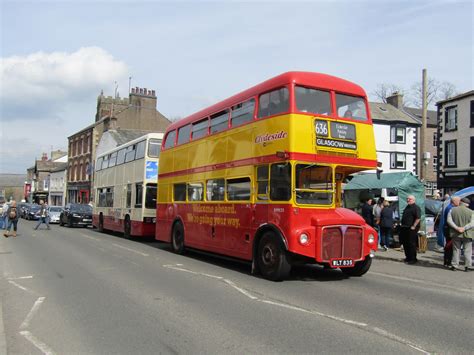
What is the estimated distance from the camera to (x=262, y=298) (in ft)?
25.7

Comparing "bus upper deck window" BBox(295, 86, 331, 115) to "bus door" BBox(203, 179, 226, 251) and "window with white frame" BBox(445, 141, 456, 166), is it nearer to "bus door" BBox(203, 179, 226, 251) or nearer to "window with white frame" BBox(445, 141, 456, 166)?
"bus door" BBox(203, 179, 226, 251)

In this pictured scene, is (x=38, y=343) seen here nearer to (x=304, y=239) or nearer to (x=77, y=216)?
(x=304, y=239)

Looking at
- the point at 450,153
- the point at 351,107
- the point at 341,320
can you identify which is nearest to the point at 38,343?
the point at 341,320

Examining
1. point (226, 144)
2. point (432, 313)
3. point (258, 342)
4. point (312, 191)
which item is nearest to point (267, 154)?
point (312, 191)

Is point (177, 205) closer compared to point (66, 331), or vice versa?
point (66, 331)

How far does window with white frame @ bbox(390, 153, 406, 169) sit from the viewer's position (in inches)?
1793

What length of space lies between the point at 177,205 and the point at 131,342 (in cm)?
937

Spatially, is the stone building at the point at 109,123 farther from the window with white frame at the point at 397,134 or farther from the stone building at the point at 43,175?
the window with white frame at the point at 397,134

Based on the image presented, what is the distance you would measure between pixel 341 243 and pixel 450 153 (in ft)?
107

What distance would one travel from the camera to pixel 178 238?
48.3 ft

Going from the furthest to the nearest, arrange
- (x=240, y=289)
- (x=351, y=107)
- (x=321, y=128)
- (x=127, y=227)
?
1. (x=127, y=227)
2. (x=351, y=107)
3. (x=321, y=128)
4. (x=240, y=289)

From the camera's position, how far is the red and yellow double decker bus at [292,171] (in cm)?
932

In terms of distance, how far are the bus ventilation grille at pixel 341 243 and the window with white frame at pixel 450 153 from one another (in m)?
31.9

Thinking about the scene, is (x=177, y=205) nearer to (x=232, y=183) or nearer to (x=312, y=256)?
(x=232, y=183)
